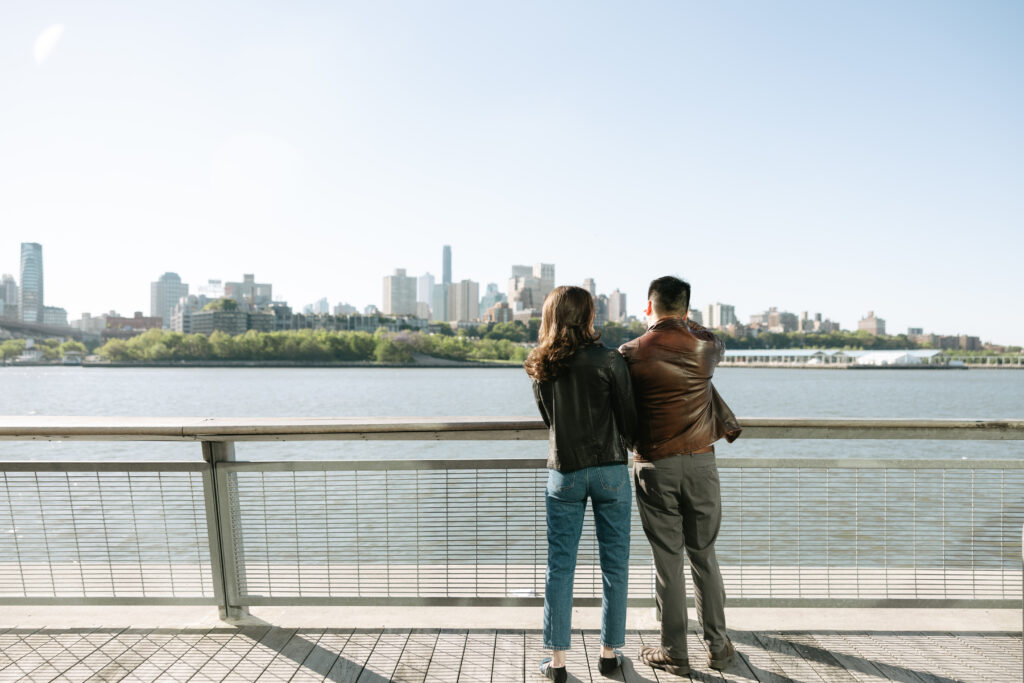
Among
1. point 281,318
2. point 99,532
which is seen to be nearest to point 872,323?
point 281,318

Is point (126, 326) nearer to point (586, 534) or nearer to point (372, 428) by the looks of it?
point (372, 428)

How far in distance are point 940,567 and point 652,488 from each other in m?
1.86

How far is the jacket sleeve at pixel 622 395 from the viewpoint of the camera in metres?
2.90

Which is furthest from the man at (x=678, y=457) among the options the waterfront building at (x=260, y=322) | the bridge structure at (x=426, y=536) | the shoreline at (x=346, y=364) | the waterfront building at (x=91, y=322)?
the waterfront building at (x=91, y=322)

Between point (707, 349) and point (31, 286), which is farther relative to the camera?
point (31, 286)

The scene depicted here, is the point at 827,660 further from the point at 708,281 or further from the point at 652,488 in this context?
the point at 708,281

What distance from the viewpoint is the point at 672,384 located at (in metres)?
3.02

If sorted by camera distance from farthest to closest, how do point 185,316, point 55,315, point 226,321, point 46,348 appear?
point 55,315 → point 185,316 → point 226,321 → point 46,348

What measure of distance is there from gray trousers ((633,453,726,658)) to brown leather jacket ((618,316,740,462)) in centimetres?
9

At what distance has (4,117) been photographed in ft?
447

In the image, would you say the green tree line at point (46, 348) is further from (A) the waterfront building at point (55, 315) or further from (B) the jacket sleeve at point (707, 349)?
(B) the jacket sleeve at point (707, 349)

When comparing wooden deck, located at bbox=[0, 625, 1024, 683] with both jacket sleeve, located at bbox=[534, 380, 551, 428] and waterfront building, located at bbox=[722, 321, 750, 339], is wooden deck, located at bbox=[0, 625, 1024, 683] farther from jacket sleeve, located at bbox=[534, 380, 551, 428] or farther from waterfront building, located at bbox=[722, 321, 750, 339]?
waterfront building, located at bbox=[722, 321, 750, 339]

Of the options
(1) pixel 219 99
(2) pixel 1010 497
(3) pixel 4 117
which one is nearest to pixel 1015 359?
(1) pixel 219 99

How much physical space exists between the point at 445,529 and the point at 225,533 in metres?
1.13
